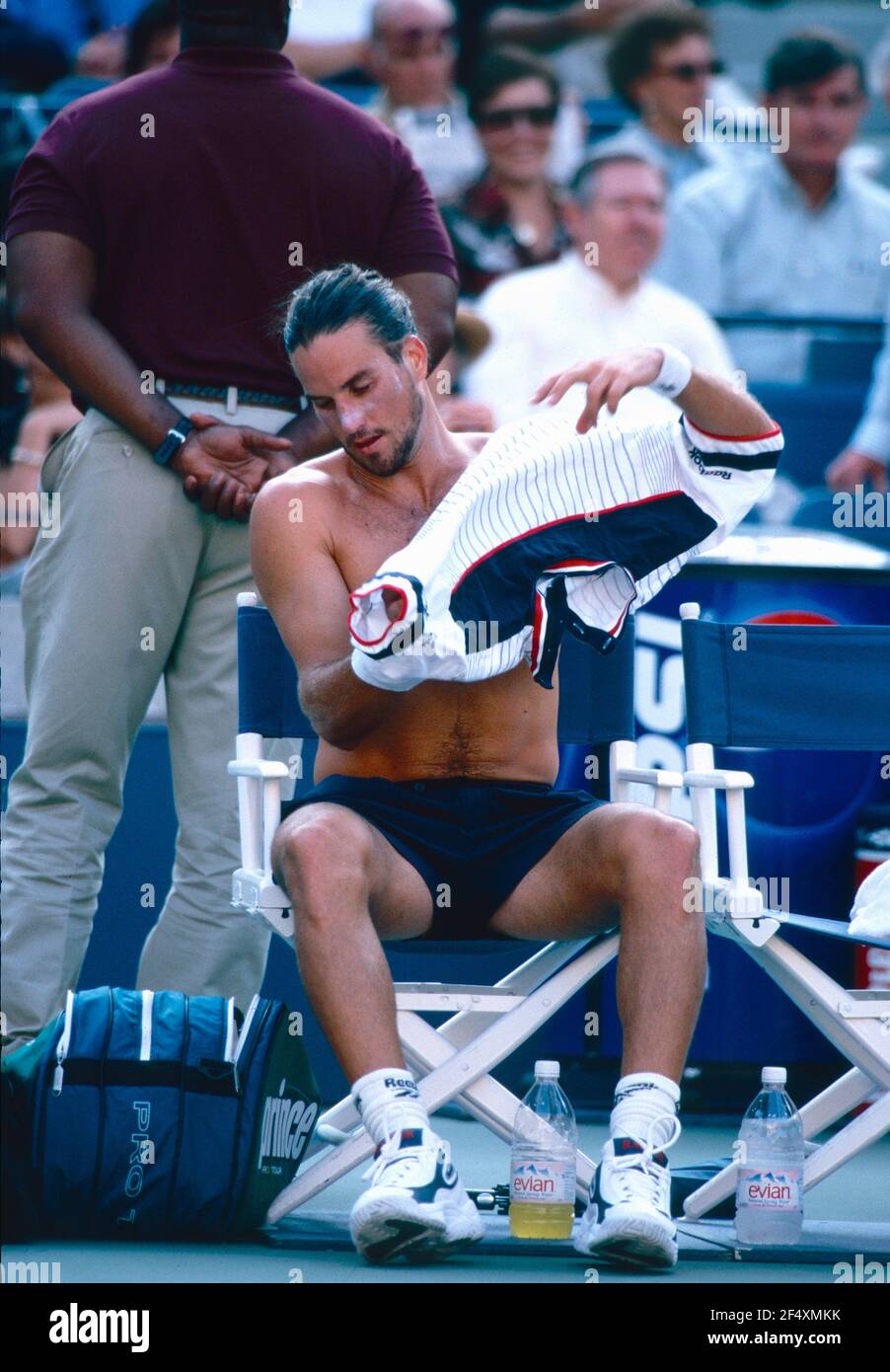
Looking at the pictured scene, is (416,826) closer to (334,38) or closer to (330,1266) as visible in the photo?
(330,1266)

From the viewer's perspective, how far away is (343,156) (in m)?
3.67

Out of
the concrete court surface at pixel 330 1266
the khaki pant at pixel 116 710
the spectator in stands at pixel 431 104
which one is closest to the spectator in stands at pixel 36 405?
the spectator in stands at pixel 431 104

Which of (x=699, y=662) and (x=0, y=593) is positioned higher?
(x=0, y=593)

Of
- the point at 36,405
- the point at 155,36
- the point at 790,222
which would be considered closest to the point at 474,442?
the point at 36,405

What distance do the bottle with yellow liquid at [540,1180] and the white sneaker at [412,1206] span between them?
0.74 ft

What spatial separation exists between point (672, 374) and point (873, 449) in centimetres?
310

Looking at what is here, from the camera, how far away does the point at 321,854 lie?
2975mm

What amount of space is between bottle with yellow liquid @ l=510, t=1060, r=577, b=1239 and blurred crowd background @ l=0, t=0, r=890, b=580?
9.01 ft

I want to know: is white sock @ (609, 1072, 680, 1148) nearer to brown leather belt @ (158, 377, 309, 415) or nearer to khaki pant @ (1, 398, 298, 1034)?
khaki pant @ (1, 398, 298, 1034)

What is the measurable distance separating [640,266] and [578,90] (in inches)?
101

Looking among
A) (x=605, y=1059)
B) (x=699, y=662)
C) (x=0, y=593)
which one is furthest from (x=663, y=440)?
(x=0, y=593)

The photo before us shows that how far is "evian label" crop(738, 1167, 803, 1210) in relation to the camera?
3.09 m

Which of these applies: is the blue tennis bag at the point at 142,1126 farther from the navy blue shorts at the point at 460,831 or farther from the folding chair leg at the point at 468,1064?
the navy blue shorts at the point at 460,831

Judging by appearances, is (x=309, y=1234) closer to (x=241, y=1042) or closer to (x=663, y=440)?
(x=241, y=1042)
